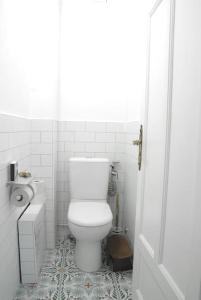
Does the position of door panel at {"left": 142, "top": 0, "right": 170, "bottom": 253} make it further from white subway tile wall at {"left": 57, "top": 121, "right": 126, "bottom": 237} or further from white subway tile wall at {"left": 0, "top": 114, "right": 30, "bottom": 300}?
white subway tile wall at {"left": 57, "top": 121, "right": 126, "bottom": 237}

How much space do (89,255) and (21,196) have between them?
795 millimetres

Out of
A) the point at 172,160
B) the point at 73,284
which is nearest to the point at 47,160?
the point at 73,284

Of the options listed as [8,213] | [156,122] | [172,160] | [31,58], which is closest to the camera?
[172,160]

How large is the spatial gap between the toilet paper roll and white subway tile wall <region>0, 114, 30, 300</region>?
0.12 feet

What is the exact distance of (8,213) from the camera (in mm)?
1312

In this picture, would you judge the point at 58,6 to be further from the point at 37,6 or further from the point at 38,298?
the point at 38,298

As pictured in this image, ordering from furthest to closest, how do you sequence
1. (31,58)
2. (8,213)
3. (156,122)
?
(31,58)
(8,213)
(156,122)

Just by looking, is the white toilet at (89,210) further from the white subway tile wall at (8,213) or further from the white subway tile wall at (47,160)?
the white subway tile wall at (8,213)

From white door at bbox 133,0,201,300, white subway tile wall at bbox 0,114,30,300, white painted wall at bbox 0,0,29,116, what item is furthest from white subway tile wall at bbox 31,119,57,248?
white door at bbox 133,0,201,300

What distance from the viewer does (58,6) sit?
2.06m

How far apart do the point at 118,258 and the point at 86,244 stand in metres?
0.29

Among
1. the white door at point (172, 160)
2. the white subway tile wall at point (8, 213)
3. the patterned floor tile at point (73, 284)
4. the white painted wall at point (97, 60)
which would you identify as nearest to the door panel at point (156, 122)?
the white door at point (172, 160)

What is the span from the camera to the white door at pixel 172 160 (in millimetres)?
692

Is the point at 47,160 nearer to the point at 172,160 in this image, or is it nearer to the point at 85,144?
the point at 85,144
